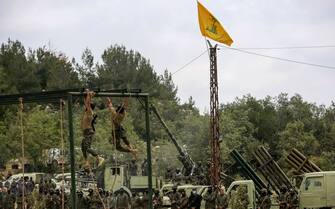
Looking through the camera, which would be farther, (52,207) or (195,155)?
(195,155)

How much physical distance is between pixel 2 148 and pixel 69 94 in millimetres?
27663

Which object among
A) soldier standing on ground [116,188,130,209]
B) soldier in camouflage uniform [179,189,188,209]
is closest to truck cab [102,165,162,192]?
soldier standing on ground [116,188,130,209]

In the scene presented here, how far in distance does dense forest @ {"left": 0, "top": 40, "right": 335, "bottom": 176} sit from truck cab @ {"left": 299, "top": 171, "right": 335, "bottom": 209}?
15525mm

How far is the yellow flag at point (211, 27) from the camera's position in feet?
112

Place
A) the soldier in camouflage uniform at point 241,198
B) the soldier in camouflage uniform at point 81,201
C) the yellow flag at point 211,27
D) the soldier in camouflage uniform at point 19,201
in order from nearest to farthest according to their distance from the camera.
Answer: the soldier in camouflage uniform at point 241,198
the soldier in camouflage uniform at point 81,201
the soldier in camouflage uniform at point 19,201
the yellow flag at point 211,27

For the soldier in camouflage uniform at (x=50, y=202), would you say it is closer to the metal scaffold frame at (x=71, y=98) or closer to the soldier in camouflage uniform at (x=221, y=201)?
the soldier in camouflage uniform at (x=221, y=201)

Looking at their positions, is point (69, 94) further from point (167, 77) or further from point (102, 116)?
point (167, 77)

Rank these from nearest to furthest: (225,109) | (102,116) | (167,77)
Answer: (102,116)
(225,109)
(167,77)

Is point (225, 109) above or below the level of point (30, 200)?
above

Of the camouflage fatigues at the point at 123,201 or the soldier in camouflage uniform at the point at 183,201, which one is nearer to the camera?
the soldier in camouflage uniform at the point at 183,201

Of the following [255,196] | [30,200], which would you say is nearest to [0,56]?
[30,200]

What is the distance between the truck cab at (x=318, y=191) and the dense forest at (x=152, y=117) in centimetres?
1553

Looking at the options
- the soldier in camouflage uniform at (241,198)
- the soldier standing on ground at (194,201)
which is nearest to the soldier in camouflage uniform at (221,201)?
the soldier in camouflage uniform at (241,198)

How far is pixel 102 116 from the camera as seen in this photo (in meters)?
51.1
